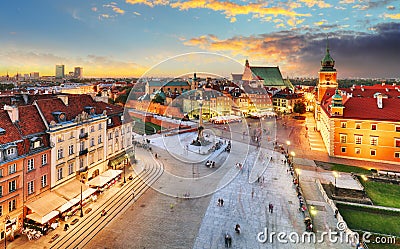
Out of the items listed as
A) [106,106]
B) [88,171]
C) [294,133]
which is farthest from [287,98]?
[88,171]

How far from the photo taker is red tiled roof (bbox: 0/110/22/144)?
21.1m

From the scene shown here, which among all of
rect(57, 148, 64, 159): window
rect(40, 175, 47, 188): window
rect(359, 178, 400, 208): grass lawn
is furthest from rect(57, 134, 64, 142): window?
rect(359, 178, 400, 208): grass lawn

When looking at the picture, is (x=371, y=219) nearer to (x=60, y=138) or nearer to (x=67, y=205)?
(x=67, y=205)

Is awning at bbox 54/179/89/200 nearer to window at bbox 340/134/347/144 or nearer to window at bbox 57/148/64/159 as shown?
window at bbox 57/148/64/159

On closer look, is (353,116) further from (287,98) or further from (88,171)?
(287,98)

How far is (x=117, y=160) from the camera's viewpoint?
34.9m

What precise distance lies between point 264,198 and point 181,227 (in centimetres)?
985

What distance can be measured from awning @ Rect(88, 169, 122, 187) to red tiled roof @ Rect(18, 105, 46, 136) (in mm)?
7332

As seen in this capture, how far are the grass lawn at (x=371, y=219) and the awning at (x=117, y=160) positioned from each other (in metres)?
26.1

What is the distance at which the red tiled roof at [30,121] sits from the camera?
23.5m

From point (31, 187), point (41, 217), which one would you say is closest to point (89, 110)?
point (31, 187)

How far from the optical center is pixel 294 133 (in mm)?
62719

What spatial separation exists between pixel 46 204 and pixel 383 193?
114 ft

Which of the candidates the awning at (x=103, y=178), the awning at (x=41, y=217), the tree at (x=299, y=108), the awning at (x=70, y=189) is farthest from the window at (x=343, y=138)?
the tree at (x=299, y=108)
